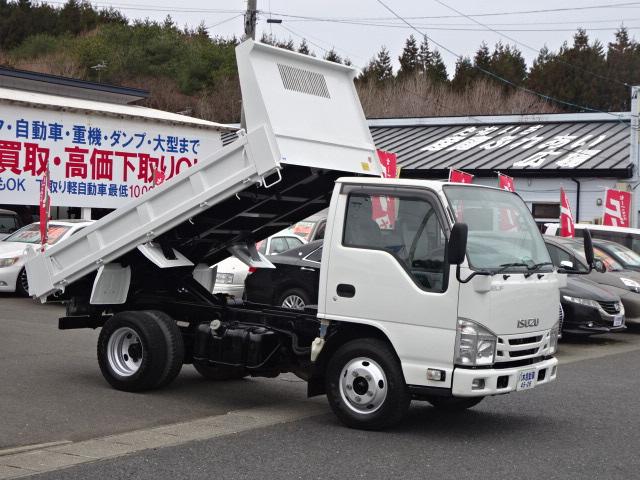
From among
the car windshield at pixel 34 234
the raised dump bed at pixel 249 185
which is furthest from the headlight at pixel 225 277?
the raised dump bed at pixel 249 185

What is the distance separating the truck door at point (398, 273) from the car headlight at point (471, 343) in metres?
0.07

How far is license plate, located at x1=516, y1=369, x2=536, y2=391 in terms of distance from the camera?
8.06 meters

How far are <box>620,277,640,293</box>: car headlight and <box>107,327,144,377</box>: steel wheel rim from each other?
10769mm

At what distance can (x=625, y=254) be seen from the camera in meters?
18.8

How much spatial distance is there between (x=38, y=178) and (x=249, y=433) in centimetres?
1837

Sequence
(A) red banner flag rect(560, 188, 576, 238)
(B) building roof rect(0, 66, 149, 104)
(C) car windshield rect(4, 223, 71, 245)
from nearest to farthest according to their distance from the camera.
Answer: (C) car windshield rect(4, 223, 71, 245) < (A) red banner flag rect(560, 188, 576, 238) < (B) building roof rect(0, 66, 149, 104)

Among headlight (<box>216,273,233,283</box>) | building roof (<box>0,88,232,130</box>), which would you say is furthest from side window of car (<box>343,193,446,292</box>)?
building roof (<box>0,88,232,130</box>)

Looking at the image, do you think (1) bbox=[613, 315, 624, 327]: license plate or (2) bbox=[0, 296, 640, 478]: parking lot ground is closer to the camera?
(2) bbox=[0, 296, 640, 478]: parking lot ground

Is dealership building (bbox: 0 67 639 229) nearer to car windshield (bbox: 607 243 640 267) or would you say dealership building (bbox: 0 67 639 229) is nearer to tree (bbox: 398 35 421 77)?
car windshield (bbox: 607 243 640 267)

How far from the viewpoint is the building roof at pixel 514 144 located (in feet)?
100

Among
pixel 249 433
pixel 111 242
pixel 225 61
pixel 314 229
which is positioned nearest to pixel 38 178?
pixel 314 229

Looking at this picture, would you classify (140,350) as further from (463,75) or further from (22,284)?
(463,75)

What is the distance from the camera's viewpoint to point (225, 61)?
243ft

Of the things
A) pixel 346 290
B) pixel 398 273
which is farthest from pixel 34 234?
pixel 398 273
